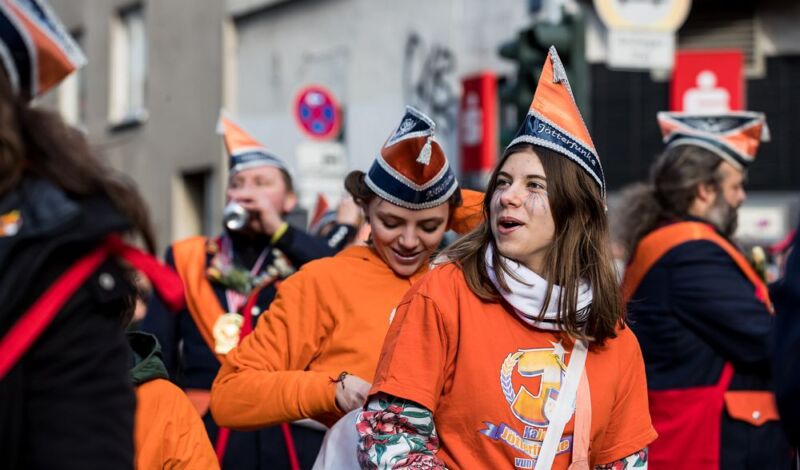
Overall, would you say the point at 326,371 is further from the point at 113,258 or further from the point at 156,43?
the point at 156,43

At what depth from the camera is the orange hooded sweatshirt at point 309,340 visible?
378 centimetres

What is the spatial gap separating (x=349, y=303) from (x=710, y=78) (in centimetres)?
1052

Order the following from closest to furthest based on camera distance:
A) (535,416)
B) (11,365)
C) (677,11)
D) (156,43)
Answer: (11,365) → (535,416) → (677,11) → (156,43)

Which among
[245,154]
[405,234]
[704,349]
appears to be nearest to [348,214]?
[245,154]

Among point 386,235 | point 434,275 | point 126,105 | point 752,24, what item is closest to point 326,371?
point 386,235

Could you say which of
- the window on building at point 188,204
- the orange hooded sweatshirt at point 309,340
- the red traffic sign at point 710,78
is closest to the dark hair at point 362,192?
the orange hooded sweatshirt at point 309,340

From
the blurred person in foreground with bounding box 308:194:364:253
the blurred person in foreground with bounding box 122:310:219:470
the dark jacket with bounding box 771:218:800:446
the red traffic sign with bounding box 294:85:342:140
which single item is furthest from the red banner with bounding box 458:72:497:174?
the dark jacket with bounding box 771:218:800:446

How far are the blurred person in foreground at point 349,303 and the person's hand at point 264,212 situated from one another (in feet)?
5.93

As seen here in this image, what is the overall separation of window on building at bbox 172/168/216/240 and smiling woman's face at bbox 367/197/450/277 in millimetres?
18305

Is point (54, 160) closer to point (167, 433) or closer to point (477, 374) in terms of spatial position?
point (477, 374)

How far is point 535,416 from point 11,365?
1.45 m

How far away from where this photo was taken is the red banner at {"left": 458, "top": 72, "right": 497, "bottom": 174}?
589 inches

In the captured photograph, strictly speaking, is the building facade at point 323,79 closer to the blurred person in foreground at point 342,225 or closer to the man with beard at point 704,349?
the blurred person in foreground at point 342,225

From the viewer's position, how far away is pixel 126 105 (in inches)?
992
